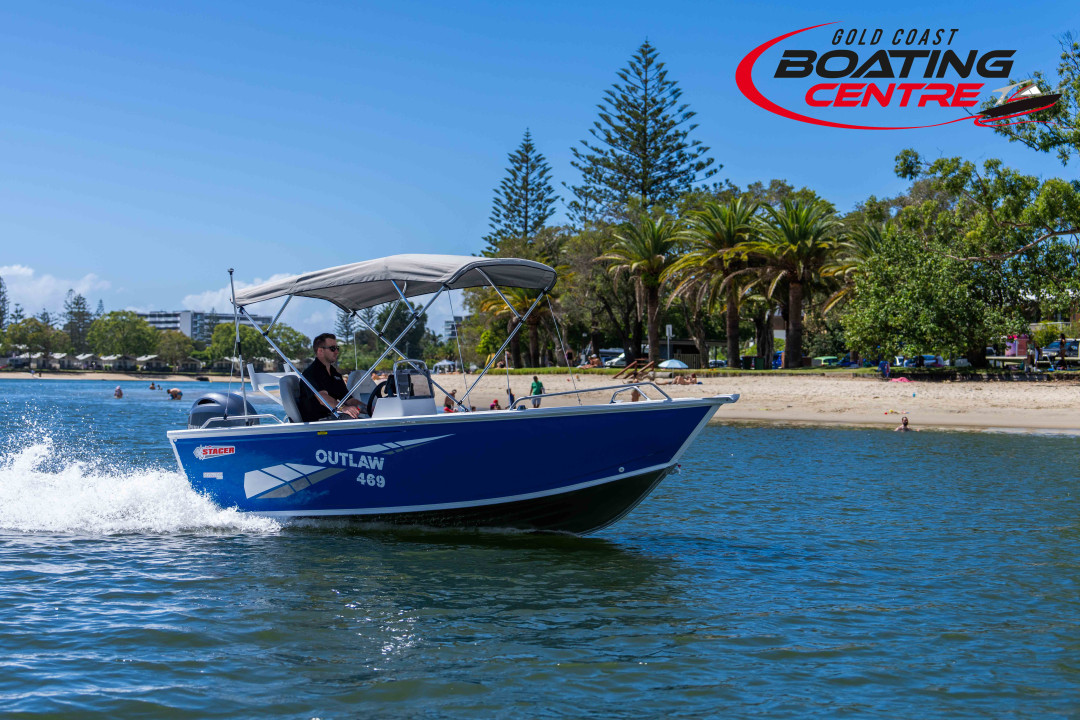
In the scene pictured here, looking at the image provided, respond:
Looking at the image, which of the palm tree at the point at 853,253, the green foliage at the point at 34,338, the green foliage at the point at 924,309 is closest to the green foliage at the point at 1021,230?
the green foliage at the point at 924,309

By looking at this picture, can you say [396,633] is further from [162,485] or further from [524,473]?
[162,485]

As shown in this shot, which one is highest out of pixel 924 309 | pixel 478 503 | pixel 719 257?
pixel 719 257

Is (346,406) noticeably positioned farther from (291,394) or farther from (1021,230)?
(1021,230)

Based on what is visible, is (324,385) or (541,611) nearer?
(541,611)

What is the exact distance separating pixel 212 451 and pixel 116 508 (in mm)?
2417

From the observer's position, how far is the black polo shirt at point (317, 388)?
9070 mm

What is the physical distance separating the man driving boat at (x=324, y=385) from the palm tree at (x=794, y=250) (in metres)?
29.7

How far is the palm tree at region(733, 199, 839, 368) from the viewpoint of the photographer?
1444 inches

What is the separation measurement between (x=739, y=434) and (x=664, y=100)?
3739cm

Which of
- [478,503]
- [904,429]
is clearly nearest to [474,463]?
[478,503]

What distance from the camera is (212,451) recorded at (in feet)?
30.7

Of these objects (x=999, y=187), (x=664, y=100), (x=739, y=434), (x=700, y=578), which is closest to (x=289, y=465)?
(x=700, y=578)

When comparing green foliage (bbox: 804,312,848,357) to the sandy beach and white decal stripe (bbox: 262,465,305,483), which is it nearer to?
the sandy beach

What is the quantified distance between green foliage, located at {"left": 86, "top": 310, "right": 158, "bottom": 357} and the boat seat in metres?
136
